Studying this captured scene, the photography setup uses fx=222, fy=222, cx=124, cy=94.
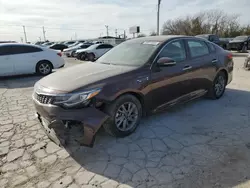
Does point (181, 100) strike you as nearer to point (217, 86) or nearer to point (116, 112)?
point (217, 86)

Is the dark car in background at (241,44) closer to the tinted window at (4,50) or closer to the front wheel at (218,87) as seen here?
the front wheel at (218,87)

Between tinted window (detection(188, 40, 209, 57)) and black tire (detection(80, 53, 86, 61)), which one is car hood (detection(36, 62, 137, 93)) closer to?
tinted window (detection(188, 40, 209, 57))

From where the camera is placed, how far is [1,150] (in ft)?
10.8

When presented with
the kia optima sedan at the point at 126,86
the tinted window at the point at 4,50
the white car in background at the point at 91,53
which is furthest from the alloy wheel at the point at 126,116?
the white car in background at the point at 91,53

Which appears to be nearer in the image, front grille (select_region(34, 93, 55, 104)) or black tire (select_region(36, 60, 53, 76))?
front grille (select_region(34, 93, 55, 104))

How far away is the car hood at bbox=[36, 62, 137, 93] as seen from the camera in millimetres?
3033

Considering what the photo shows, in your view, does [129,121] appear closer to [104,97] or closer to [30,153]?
[104,97]

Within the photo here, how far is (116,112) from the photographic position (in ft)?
10.5

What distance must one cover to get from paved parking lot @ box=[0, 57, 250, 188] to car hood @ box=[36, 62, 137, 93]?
0.90 m

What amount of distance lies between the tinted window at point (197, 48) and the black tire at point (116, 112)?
180cm

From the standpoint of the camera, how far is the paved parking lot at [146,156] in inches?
99.5

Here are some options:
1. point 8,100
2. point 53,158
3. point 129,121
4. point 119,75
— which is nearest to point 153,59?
point 119,75

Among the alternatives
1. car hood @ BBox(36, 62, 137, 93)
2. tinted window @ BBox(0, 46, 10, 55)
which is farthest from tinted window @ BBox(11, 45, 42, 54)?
car hood @ BBox(36, 62, 137, 93)

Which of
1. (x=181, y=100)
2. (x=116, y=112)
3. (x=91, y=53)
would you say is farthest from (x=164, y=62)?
(x=91, y=53)
